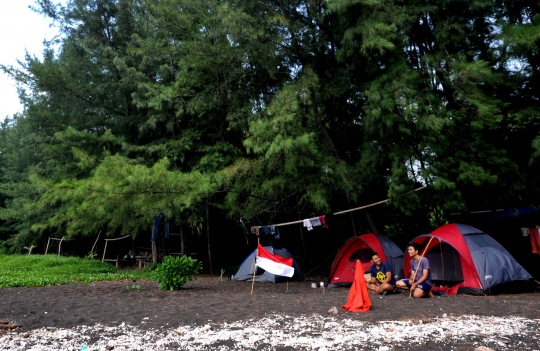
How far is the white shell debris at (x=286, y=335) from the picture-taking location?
4.54 metres

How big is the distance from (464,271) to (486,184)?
212 cm

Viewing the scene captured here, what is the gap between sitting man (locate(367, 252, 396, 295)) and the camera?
876 cm

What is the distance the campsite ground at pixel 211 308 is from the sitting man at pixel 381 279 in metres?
0.34

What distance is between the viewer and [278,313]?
6441mm

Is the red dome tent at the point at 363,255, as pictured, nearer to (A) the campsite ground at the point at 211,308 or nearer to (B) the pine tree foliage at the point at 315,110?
(B) the pine tree foliage at the point at 315,110

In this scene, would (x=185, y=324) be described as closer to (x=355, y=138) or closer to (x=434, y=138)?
(x=434, y=138)

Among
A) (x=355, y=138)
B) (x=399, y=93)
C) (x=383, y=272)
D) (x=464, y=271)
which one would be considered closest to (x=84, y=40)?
(x=355, y=138)

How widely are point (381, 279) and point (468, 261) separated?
1.77 meters

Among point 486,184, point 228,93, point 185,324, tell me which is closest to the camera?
point 185,324

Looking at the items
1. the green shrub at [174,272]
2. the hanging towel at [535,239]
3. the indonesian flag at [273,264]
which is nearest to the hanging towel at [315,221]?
the indonesian flag at [273,264]

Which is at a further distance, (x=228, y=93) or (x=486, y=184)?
(x=228, y=93)

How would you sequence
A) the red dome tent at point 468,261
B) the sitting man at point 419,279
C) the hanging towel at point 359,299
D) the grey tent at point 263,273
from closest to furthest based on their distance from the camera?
the hanging towel at point 359,299, the sitting man at point 419,279, the red dome tent at point 468,261, the grey tent at point 263,273

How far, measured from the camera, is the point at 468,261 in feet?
28.7

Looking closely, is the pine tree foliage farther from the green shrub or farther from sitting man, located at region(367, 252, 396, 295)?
sitting man, located at region(367, 252, 396, 295)
